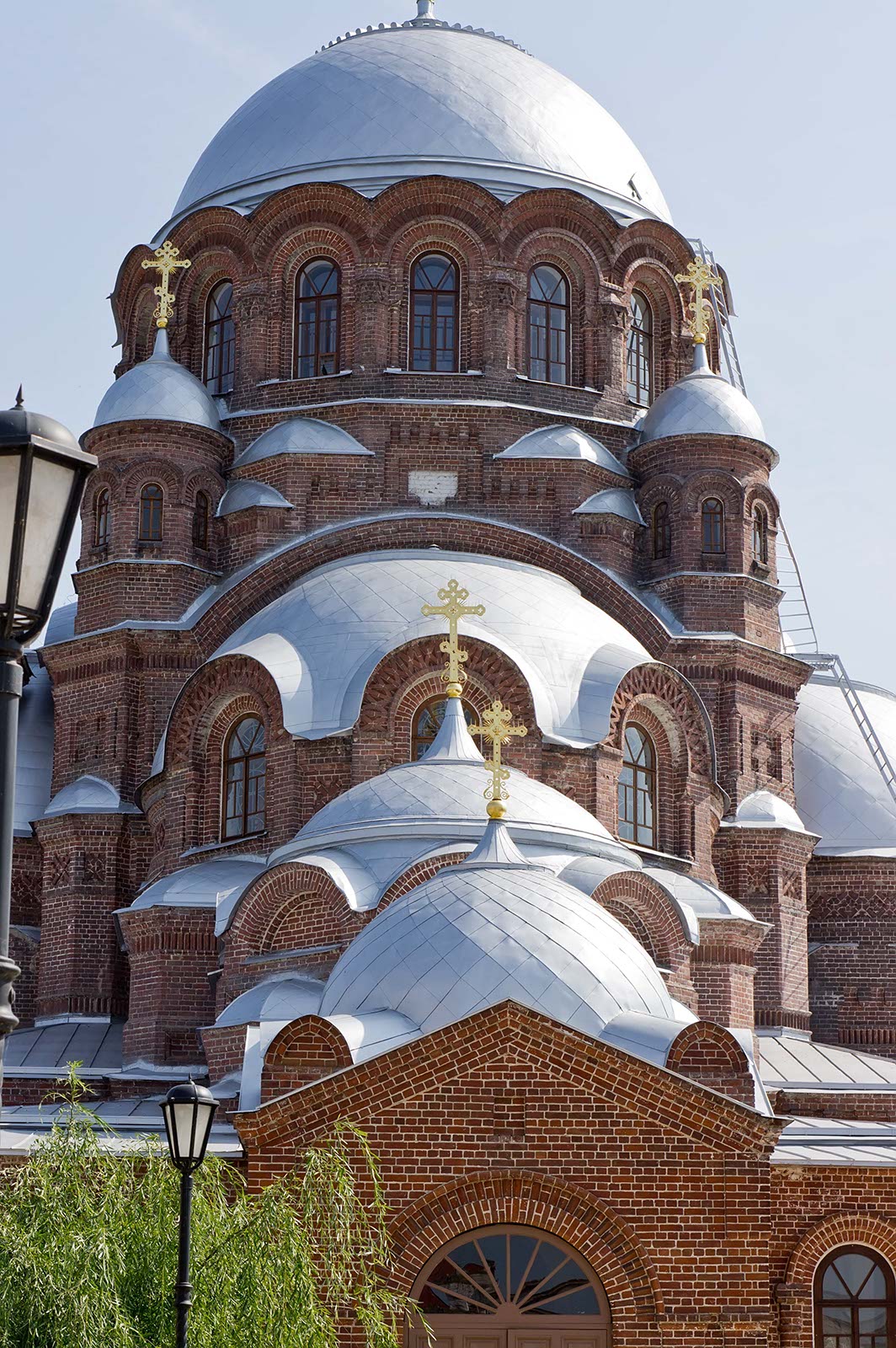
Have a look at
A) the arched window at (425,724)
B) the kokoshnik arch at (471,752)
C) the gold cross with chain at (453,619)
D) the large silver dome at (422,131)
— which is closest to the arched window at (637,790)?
the kokoshnik arch at (471,752)

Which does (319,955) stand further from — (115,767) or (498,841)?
(115,767)

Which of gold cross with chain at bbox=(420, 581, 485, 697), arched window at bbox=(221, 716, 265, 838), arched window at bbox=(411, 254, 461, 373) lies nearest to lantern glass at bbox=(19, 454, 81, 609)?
gold cross with chain at bbox=(420, 581, 485, 697)

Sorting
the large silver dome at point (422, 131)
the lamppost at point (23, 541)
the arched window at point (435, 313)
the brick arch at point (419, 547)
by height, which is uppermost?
the large silver dome at point (422, 131)

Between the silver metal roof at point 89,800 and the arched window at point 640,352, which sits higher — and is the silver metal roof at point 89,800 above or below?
below

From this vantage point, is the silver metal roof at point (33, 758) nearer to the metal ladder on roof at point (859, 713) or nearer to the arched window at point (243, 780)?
the arched window at point (243, 780)

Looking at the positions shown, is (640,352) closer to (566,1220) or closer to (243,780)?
(243,780)

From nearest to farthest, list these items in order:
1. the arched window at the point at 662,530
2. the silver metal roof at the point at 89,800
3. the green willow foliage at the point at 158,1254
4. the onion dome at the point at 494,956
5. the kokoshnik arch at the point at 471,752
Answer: the green willow foliage at the point at 158,1254 < the kokoshnik arch at the point at 471,752 < the onion dome at the point at 494,956 < the silver metal roof at the point at 89,800 < the arched window at the point at 662,530

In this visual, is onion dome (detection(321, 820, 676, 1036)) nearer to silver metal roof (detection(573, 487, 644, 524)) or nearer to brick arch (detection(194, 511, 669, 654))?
brick arch (detection(194, 511, 669, 654))

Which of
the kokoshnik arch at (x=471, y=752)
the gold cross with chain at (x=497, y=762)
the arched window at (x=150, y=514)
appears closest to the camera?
the kokoshnik arch at (x=471, y=752)

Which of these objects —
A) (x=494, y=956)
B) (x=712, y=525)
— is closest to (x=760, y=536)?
(x=712, y=525)

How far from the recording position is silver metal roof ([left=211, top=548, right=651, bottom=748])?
79.0ft

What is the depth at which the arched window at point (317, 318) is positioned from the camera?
2955 centimetres

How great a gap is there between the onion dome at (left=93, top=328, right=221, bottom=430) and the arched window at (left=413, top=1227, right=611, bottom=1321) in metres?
14.2

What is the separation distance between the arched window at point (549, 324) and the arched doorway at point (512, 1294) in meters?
15.5
